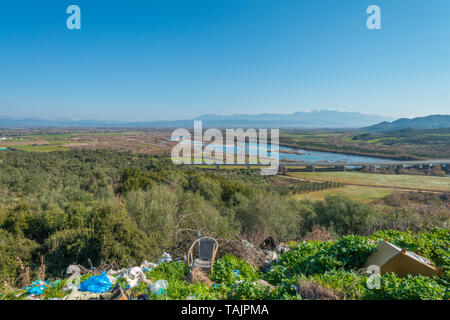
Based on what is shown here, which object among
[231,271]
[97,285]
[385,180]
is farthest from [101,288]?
[385,180]

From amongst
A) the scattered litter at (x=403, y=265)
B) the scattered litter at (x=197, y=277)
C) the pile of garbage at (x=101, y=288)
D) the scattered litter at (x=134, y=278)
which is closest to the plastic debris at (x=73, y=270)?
the pile of garbage at (x=101, y=288)

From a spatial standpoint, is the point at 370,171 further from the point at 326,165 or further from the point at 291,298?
the point at 291,298

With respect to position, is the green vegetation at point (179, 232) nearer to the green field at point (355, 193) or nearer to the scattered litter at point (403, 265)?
the scattered litter at point (403, 265)

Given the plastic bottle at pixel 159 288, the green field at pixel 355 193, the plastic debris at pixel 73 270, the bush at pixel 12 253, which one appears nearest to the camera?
the plastic bottle at pixel 159 288

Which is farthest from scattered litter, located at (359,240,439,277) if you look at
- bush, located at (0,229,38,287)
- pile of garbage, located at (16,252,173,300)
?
bush, located at (0,229,38,287)

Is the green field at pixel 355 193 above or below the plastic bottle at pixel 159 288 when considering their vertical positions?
below

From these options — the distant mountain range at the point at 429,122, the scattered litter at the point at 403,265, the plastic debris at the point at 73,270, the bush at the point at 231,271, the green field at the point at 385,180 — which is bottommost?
the green field at the point at 385,180

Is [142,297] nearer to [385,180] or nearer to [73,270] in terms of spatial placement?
[73,270]
